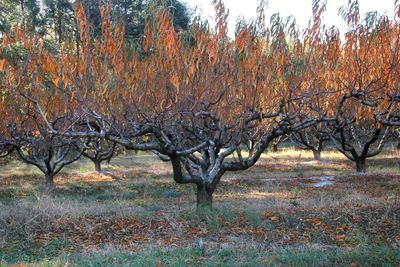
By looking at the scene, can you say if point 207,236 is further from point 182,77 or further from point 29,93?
point 29,93

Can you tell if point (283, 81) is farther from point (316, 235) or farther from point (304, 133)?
point (304, 133)

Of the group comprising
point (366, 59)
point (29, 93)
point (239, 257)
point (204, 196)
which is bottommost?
point (239, 257)

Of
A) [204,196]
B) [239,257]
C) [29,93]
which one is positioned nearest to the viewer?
[239,257]

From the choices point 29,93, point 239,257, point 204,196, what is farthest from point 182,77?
point 29,93

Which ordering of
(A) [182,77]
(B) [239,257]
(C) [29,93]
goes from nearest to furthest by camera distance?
(B) [239,257] → (A) [182,77] → (C) [29,93]

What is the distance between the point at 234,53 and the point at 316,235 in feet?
11.6

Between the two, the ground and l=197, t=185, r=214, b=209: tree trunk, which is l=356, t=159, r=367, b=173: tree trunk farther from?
l=197, t=185, r=214, b=209: tree trunk

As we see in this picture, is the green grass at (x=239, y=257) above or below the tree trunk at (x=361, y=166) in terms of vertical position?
above

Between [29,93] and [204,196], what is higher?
[29,93]

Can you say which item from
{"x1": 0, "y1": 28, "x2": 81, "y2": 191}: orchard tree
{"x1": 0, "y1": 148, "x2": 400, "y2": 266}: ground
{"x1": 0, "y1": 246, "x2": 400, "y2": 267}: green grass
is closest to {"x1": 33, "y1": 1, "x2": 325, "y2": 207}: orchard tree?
{"x1": 0, "y1": 28, "x2": 81, "y2": 191}: orchard tree

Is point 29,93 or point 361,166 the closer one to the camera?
point 29,93

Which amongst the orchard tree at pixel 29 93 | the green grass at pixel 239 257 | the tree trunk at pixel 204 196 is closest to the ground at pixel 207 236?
the green grass at pixel 239 257

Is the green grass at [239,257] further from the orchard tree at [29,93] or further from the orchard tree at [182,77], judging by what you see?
the orchard tree at [29,93]

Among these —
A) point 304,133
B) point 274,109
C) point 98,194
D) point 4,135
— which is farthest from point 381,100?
point 304,133
